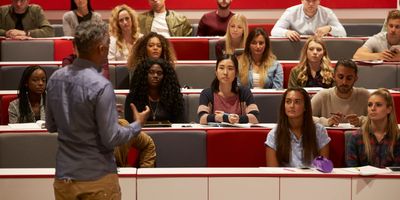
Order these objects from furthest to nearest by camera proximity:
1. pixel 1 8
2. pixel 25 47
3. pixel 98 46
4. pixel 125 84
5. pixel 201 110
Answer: pixel 1 8, pixel 25 47, pixel 125 84, pixel 201 110, pixel 98 46

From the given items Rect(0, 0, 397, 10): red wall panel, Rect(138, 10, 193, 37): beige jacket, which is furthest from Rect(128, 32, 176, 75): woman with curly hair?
Rect(0, 0, 397, 10): red wall panel

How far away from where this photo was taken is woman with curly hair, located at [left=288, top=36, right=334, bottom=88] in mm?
5039

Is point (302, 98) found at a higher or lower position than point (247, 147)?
higher

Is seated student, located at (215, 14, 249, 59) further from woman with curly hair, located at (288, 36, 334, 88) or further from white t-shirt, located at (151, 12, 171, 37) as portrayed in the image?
white t-shirt, located at (151, 12, 171, 37)

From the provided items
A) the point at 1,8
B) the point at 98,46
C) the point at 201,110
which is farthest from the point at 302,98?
the point at 1,8

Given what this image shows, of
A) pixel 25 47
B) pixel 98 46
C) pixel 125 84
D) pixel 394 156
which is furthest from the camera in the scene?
pixel 25 47

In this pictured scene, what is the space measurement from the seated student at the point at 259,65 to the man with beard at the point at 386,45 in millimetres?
→ 711

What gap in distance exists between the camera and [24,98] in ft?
15.1

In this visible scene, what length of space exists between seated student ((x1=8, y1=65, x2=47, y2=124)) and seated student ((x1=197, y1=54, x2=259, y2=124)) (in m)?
0.97

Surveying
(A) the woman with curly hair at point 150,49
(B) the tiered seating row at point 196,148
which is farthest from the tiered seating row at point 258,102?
(B) the tiered seating row at point 196,148

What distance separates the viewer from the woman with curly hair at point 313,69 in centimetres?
504

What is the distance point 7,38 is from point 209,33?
5.40 ft

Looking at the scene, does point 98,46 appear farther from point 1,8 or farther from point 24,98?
point 1,8

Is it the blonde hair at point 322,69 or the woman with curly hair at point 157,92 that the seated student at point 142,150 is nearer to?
the woman with curly hair at point 157,92
